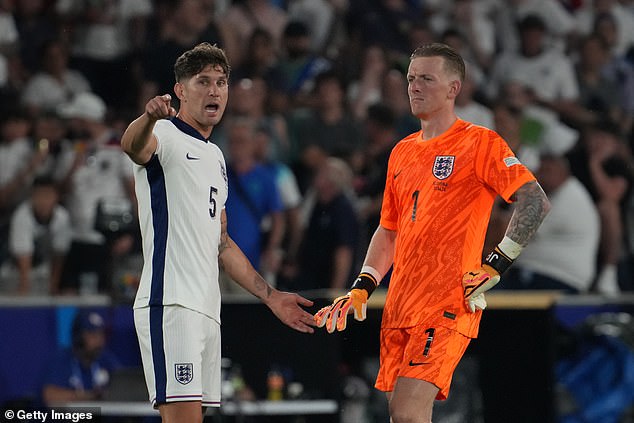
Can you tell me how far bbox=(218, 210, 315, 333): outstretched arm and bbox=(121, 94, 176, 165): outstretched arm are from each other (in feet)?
2.55

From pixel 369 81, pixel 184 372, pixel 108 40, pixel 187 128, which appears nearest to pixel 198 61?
pixel 187 128

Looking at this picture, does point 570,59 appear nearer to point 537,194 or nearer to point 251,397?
point 251,397

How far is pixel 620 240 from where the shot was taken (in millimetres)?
13242

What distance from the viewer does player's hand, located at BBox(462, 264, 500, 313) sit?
21.7ft

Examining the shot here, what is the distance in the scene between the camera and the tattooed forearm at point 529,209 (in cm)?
660

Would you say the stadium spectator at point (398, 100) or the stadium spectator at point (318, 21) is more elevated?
the stadium spectator at point (318, 21)

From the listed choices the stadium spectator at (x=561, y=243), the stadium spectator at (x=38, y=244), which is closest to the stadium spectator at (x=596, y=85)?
the stadium spectator at (x=561, y=243)

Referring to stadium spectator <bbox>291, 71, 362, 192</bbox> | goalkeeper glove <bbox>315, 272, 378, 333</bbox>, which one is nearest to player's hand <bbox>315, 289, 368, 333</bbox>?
goalkeeper glove <bbox>315, 272, 378, 333</bbox>

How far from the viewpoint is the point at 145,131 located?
20.2ft

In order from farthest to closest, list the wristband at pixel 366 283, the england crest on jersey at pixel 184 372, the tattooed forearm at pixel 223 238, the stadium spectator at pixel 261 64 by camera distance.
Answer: the stadium spectator at pixel 261 64 → the wristband at pixel 366 283 → the tattooed forearm at pixel 223 238 → the england crest on jersey at pixel 184 372

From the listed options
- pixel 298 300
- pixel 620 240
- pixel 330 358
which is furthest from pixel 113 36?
pixel 298 300

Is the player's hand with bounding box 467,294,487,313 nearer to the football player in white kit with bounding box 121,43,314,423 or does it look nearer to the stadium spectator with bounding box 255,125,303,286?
the football player in white kit with bounding box 121,43,314,423

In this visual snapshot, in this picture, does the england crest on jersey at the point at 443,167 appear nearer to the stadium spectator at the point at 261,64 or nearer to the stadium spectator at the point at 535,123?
the stadium spectator at the point at 535,123

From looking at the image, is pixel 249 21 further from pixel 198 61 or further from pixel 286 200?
pixel 198 61
